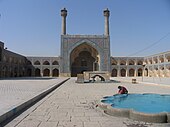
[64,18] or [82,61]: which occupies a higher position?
[64,18]

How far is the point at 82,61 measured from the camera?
38.2 m

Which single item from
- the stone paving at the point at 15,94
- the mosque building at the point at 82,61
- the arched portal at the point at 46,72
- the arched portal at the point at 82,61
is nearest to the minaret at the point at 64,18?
the mosque building at the point at 82,61

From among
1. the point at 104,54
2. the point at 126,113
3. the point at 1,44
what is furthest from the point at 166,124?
the point at 104,54

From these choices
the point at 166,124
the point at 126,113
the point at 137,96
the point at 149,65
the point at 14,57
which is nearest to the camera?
the point at 166,124

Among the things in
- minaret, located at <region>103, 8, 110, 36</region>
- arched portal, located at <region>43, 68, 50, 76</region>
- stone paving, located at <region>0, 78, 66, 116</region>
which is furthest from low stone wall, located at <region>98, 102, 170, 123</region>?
arched portal, located at <region>43, 68, 50, 76</region>

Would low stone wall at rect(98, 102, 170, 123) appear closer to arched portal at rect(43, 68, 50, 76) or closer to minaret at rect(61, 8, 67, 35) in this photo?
minaret at rect(61, 8, 67, 35)

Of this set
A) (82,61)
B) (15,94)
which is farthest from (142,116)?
(82,61)

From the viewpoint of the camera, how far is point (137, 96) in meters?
6.89

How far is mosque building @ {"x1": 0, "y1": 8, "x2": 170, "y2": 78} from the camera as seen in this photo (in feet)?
102

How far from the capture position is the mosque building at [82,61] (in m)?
31.2

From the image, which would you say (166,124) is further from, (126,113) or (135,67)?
(135,67)

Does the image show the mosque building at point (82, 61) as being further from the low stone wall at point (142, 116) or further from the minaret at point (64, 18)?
the low stone wall at point (142, 116)

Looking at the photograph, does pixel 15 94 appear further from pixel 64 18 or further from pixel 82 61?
pixel 82 61

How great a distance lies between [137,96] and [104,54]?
25.9 metres
